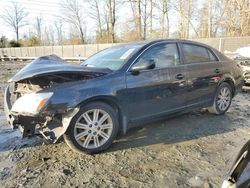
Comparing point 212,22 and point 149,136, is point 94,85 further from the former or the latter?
point 212,22

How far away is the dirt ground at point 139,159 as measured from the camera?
110 inches

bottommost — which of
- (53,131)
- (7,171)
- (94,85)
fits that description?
(7,171)

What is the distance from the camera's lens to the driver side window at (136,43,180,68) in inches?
152

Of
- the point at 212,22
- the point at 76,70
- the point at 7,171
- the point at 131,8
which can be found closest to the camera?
the point at 7,171

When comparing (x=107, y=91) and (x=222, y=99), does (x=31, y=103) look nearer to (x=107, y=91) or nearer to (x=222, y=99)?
(x=107, y=91)

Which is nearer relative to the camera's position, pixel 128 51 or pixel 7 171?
pixel 7 171

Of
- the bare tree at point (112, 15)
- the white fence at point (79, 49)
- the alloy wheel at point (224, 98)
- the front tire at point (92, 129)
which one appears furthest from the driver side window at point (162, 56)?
the bare tree at point (112, 15)

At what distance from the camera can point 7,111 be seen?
11.5ft

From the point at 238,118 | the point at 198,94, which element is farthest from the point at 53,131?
the point at 238,118

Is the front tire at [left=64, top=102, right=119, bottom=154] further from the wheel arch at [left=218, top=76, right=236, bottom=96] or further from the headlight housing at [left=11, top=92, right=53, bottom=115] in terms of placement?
the wheel arch at [left=218, top=76, right=236, bottom=96]

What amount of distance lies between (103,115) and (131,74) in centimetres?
74

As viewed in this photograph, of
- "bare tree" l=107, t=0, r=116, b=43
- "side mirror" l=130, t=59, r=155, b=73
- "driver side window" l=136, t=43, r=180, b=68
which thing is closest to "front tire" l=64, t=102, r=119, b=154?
"side mirror" l=130, t=59, r=155, b=73

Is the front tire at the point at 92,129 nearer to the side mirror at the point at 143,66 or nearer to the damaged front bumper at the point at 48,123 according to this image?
the damaged front bumper at the point at 48,123

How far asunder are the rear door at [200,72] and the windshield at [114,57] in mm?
1059
